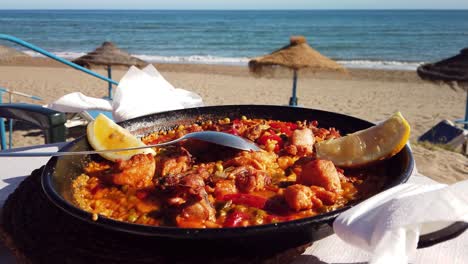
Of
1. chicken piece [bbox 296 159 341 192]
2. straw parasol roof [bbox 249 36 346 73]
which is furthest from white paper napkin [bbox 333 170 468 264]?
straw parasol roof [bbox 249 36 346 73]

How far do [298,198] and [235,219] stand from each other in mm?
227

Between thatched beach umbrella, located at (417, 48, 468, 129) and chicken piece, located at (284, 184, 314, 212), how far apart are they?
8.39 meters

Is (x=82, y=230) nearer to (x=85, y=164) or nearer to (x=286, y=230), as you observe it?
(x=286, y=230)

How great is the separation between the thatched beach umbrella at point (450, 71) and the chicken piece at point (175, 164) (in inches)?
325

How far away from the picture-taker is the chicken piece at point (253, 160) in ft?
5.95

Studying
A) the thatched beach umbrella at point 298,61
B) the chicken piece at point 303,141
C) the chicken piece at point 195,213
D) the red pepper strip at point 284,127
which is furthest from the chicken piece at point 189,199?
the thatched beach umbrella at point 298,61

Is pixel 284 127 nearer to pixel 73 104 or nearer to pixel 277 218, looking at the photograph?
pixel 277 218

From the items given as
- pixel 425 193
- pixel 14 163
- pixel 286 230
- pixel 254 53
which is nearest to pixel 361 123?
pixel 425 193

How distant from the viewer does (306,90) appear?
15.8m

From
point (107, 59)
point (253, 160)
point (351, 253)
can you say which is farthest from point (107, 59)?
point (351, 253)

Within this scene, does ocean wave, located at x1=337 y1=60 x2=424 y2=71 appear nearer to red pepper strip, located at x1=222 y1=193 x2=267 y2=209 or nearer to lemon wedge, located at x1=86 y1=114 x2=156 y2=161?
lemon wedge, located at x1=86 y1=114 x2=156 y2=161

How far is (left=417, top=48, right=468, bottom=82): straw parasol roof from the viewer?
866 cm

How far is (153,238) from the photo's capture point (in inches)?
42.1

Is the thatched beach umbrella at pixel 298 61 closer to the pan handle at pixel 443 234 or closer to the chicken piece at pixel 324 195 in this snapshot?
the chicken piece at pixel 324 195
